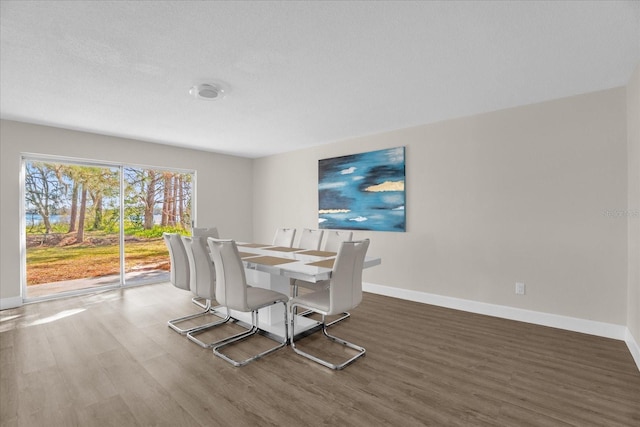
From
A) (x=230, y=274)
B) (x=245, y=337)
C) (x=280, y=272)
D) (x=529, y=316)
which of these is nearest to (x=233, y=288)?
(x=230, y=274)

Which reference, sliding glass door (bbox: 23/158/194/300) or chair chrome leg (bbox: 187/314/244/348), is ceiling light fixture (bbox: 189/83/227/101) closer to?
chair chrome leg (bbox: 187/314/244/348)

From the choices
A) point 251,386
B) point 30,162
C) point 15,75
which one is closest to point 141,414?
point 251,386

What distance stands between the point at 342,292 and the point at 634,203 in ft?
9.06

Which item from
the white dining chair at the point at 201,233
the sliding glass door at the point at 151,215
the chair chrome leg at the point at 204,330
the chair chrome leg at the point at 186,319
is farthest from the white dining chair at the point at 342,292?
the sliding glass door at the point at 151,215

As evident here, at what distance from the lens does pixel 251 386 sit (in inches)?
86.8

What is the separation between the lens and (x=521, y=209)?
352cm

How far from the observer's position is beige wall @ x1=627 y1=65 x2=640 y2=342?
257 cm

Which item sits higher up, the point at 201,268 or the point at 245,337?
the point at 201,268

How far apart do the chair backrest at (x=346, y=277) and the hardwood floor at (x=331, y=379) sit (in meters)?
0.50

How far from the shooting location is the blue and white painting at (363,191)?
14.9ft

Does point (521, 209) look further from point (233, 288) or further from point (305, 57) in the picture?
point (233, 288)

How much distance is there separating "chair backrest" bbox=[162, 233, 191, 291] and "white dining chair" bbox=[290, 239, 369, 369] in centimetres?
139

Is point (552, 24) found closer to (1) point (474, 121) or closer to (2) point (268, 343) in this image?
(1) point (474, 121)

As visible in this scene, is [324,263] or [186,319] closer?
[324,263]
